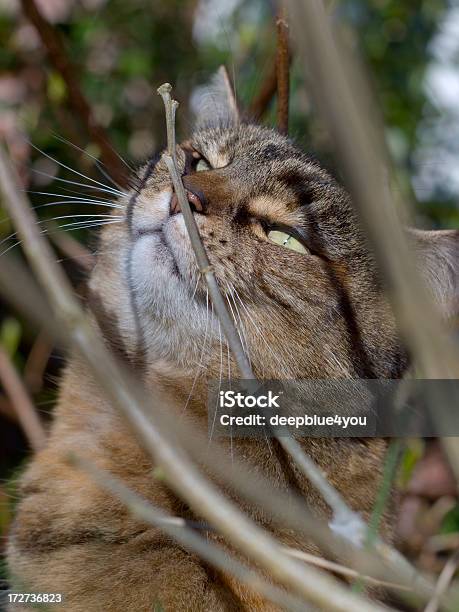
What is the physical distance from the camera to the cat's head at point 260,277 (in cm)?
140

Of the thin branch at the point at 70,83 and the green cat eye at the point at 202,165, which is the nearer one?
the green cat eye at the point at 202,165

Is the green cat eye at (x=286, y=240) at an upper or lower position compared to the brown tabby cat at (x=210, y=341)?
upper

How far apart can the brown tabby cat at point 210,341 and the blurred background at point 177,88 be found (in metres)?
0.80

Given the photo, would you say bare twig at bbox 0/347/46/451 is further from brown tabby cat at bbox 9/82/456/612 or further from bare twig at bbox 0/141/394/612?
bare twig at bbox 0/141/394/612

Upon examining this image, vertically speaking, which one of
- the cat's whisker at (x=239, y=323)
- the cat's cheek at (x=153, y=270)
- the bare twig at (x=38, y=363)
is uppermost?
the bare twig at (x=38, y=363)

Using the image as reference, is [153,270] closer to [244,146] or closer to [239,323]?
[239,323]

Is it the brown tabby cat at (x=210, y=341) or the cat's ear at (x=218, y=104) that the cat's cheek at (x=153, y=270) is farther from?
the cat's ear at (x=218, y=104)

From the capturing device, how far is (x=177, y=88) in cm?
268

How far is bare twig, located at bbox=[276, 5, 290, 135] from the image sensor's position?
1.73 meters

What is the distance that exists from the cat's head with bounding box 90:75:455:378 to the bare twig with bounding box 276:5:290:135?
0.25 m

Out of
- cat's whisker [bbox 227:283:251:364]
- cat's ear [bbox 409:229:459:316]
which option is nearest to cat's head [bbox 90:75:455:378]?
cat's whisker [bbox 227:283:251:364]

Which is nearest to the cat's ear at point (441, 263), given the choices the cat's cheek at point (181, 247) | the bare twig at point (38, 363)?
the cat's cheek at point (181, 247)

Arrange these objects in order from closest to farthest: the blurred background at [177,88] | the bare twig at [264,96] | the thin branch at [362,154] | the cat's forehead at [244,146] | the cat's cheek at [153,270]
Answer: the thin branch at [362,154], the cat's cheek at [153,270], the cat's forehead at [244,146], the bare twig at [264,96], the blurred background at [177,88]

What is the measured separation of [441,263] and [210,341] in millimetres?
493
